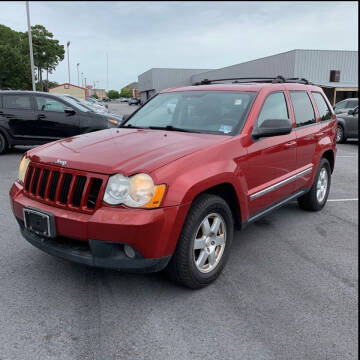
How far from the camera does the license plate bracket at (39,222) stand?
2.82 meters

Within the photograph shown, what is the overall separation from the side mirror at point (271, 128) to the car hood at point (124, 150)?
1.19 ft

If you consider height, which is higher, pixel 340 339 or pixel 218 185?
pixel 218 185

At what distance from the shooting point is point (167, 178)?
2697 millimetres

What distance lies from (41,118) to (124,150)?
7133 millimetres

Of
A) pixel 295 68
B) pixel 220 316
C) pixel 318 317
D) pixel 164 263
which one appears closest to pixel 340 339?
pixel 318 317

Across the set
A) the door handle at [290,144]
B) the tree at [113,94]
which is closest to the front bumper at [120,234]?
the door handle at [290,144]

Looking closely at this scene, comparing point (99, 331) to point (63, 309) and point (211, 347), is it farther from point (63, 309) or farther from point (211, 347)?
point (211, 347)

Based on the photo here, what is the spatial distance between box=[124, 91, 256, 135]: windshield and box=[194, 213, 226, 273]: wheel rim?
0.88m

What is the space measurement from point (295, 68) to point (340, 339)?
30320 mm

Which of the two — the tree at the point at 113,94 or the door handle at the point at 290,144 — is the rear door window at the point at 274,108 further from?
the tree at the point at 113,94

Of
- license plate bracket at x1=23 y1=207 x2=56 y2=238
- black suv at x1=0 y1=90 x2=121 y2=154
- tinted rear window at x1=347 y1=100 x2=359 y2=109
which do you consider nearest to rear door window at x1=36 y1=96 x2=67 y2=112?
black suv at x1=0 y1=90 x2=121 y2=154

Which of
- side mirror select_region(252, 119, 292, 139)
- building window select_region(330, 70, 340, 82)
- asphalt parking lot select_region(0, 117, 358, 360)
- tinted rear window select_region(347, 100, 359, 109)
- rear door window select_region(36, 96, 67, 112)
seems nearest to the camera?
asphalt parking lot select_region(0, 117, 358, 360)

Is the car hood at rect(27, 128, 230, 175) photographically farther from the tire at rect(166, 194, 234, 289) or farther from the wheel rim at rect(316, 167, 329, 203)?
the wheel rim at rect(316, 167, 329, 203)

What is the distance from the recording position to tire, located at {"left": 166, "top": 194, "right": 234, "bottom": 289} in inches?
113
